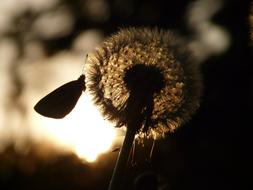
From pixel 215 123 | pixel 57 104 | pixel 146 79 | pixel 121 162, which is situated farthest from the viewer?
pixel 215 123

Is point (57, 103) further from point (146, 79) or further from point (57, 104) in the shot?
point (146, 79)

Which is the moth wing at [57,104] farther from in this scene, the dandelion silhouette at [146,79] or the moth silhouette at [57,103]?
the dandelion silhouette at [146,79]

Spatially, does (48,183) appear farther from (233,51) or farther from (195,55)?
(195,55)

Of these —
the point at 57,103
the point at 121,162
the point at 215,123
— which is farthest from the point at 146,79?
the point at 215,123

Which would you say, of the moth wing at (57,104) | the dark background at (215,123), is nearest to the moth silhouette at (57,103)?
the moth wing at (57,104)

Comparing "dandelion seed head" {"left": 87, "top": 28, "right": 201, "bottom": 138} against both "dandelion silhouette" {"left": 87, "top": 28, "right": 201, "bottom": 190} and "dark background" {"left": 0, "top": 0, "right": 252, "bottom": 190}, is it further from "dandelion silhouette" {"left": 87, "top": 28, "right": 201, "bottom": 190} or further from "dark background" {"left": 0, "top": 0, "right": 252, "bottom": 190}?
"dark background" {"left": 0, "top": 0, "right": 252, "bottom": 190}

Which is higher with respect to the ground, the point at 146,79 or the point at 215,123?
the point at 215,123
